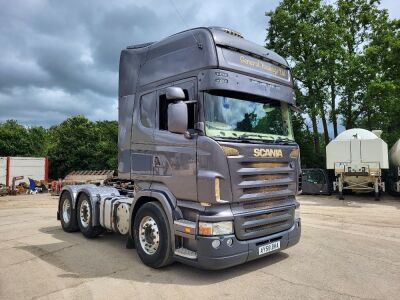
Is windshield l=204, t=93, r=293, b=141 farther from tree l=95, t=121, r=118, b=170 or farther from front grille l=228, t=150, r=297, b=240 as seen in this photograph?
tree l=95, t=121, r=118, b=170

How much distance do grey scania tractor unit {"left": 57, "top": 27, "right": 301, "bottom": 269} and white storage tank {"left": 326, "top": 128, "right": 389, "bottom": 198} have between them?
12.6 meters

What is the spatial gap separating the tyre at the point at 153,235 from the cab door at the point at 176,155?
474 mm

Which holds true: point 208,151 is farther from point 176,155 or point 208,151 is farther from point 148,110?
point 148,110

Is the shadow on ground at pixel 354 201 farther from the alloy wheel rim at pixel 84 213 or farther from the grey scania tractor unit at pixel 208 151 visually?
the grey scania tractor unit at pixel 208 151

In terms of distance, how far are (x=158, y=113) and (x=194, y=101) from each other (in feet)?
3.38

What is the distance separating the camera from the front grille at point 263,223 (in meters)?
5.51

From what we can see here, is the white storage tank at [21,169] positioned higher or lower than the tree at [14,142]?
lower

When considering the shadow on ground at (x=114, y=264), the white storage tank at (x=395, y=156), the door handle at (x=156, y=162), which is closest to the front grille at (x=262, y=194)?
the shadow on ground at (x=114, y=264)

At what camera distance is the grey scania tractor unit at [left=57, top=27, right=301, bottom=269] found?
5.37 metres

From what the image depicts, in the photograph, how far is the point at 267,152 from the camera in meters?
5.88

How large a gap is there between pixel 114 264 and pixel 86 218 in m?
2.56

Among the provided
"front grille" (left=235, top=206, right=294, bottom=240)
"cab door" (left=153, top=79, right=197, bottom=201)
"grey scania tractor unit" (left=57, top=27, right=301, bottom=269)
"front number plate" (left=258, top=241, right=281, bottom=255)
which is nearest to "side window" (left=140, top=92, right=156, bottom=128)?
"grey scania tractor unit" (left=57, top=27, right=301, bottom=269)

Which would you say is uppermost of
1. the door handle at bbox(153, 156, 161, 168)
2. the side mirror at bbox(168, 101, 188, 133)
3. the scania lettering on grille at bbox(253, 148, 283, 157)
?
the side mirror at bbox(168, 101, 188, 133)

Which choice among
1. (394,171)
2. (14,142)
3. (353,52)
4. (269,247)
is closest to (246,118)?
(269,247)
